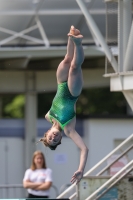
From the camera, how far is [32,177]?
14609 mm

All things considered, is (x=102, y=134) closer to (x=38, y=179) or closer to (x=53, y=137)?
(x=38, y=179)

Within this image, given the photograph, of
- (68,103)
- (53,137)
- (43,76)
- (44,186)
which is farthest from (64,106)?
(43,76)

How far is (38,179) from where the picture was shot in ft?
47.7

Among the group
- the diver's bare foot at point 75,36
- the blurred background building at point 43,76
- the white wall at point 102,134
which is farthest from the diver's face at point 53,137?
the white wall at point 102,134

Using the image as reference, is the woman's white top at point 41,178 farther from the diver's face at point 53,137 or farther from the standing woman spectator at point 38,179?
the diver's face at point 53,137

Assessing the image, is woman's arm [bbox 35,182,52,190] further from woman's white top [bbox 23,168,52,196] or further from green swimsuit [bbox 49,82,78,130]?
green swimsuit [bbox 49,82,78,130]

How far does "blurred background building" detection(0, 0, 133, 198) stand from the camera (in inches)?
775

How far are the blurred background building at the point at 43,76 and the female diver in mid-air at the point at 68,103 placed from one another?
9.08 metres

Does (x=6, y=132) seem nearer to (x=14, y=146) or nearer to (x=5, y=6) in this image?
(x=14, y=146)

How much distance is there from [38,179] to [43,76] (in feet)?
25.6

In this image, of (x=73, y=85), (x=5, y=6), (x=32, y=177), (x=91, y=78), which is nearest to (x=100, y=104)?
(x=91, y=78)

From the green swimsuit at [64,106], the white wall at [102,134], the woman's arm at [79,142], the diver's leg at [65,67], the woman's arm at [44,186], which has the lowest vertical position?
the woman's arm at [79,142]

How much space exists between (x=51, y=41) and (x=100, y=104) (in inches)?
545

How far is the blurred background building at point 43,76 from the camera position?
19688 mm
